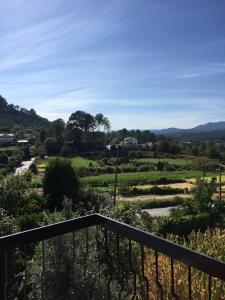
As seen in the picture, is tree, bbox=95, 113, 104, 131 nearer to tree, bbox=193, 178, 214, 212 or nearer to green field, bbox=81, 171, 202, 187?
green field, bbox=81, 171, 202, 187

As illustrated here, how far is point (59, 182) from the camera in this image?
19500 mm

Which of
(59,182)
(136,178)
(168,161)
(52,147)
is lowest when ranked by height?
(136,178)

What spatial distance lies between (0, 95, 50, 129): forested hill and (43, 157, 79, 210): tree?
317ft

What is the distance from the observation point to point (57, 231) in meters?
2.43

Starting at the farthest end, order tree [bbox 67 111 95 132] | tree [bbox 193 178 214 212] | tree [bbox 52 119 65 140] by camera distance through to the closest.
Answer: tree [bbox 67 111 95 132] → tree [bbox 52 119 65 140] → tree [bbox 193 178 214 212]

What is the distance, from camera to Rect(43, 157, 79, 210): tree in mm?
19062

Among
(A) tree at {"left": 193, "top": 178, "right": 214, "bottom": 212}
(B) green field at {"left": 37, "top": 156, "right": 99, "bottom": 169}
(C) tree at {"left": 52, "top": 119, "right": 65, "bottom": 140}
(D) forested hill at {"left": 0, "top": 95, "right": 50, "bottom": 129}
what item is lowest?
(B) green field at {"left": 37, "top": 156, "right": 99, "bottom": 169}

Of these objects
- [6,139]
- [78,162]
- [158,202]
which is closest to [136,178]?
[78,162]

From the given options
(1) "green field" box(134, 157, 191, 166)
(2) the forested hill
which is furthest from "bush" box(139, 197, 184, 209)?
(2) the forested hill

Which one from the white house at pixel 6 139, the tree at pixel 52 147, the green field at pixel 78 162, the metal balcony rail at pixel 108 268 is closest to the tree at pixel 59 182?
the metal balcony rail at pixel 108 268

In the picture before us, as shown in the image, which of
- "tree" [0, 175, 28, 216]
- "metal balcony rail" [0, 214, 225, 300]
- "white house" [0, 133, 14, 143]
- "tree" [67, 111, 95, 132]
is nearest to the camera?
"metal balcony rail" [0, 214, 225, 300]

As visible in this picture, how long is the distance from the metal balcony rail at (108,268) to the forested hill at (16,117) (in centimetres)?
11183

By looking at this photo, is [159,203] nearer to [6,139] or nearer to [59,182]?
[59,182]

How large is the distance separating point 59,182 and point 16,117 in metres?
115
